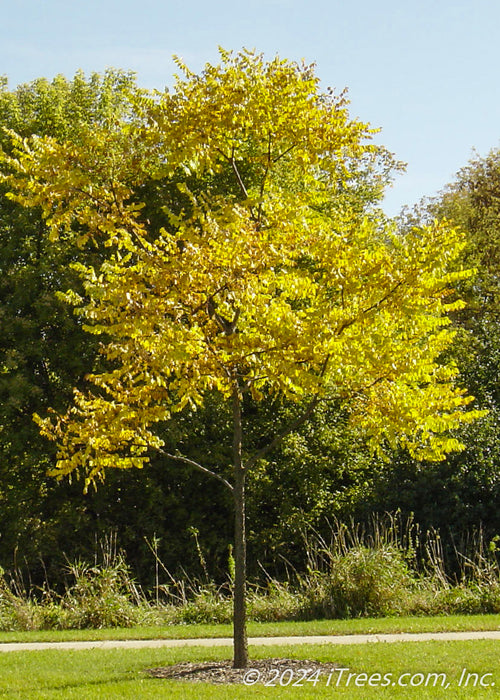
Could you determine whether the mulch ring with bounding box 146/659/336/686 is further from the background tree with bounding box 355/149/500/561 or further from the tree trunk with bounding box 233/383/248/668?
the background tree with bounding box 355/149/500/561

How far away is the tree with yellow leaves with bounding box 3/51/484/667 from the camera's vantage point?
716 cm

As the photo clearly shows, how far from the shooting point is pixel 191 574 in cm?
1623

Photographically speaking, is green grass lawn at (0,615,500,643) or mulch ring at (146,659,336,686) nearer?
mulch ring at (146,659,336,686)

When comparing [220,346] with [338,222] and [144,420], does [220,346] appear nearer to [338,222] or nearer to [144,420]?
[144,420]

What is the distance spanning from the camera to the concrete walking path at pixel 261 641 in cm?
892

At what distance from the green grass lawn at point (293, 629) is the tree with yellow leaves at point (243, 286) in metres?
2.57

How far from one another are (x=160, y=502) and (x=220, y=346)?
9467 millimetres

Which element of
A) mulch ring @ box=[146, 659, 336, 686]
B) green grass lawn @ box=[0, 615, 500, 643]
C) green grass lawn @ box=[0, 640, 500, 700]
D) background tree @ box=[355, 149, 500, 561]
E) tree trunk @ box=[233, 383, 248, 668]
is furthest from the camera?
background tree @ box=[355, 149, 500, 561]

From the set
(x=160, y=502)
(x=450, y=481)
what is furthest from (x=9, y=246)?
(x=450, y=481)

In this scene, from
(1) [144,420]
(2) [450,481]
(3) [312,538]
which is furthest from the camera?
(3) [312,538]

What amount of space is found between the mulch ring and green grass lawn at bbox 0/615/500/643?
2.11 meters

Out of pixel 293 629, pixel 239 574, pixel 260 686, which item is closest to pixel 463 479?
pixel 293 629

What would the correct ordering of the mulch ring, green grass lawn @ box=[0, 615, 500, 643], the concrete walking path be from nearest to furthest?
the mulch ring < the concrete walking path < green grass lawn @ box=[0, 615, 500, 643]

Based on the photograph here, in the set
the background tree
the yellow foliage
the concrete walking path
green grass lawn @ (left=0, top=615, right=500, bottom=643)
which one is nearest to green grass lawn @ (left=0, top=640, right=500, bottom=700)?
the concrete walking path
